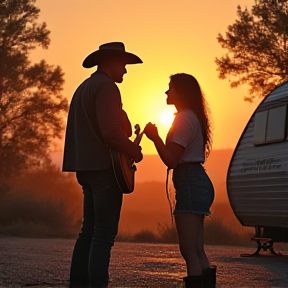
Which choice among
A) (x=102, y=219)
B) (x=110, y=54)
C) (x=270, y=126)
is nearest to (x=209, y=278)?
(x=102, y=219)


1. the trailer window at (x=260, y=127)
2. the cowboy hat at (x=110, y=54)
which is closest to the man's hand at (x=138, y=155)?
the cowboy hat at (x=110, y=54)

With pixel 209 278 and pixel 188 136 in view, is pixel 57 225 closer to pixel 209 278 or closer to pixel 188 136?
pixel 209 278

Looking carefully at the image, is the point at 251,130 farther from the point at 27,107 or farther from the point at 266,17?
the point at 27,107

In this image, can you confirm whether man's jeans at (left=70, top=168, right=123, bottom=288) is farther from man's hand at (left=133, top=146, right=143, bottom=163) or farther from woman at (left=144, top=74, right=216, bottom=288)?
woman at (left=144, top=74, right=216, bottom=288)

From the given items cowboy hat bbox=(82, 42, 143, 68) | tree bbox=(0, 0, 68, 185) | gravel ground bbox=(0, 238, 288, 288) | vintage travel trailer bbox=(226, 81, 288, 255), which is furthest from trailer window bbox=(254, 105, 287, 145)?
tree bbox=(0, 0, 68, 185)

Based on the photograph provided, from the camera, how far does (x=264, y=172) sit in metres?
13.9

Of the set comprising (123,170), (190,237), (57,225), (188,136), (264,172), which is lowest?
(190,237)

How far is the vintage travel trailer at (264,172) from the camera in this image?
1341 cm

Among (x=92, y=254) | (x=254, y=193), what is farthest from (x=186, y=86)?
(x=254, y=193)

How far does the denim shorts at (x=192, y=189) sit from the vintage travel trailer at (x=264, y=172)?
283 inches

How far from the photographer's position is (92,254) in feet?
20.4

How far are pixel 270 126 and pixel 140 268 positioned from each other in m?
4.34

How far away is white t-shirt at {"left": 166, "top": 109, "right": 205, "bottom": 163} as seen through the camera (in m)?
6.05

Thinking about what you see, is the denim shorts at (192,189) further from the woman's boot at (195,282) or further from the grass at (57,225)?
the grass at (57,225)
